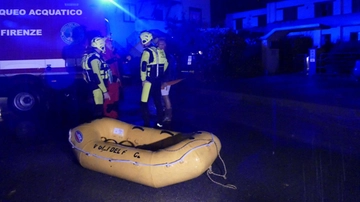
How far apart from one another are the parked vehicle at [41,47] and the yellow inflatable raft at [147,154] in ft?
15.4

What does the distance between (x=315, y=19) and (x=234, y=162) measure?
27094 mm

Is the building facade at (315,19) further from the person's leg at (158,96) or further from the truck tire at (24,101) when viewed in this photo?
the person's leg at (158,96)

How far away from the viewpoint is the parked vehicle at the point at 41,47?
992cm

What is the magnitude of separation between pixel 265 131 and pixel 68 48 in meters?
5.16

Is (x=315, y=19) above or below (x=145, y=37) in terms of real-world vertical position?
above

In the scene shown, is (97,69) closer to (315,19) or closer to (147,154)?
(147,154)

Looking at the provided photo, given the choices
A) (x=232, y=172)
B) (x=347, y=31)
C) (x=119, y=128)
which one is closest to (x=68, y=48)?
(x=119, y=128)

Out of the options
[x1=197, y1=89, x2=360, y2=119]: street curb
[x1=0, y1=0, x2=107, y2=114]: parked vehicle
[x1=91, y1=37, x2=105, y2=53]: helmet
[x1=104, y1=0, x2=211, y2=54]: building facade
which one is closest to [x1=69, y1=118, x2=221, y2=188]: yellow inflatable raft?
[x1=91, y1=37, x2=105, y2=53]: helmet

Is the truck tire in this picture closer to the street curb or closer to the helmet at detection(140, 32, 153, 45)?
the helmet at detection(140, 32, 153, 45)

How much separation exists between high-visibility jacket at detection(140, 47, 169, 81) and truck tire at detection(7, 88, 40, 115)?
372 cm

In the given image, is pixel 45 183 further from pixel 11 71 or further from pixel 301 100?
pixel 301 100

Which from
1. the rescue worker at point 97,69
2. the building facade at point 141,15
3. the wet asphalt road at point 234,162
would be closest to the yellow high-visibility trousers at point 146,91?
the rescue worker at point 97,69

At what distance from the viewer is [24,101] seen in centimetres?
1032

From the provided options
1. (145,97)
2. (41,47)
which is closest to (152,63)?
(145,97)
